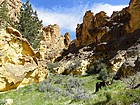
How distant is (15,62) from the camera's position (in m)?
25.6

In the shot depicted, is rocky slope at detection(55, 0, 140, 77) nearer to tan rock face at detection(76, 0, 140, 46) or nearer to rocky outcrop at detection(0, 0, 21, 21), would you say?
tan rock face at detection(76, 0, 140, 46)

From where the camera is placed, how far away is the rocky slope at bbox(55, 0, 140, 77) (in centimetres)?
4519

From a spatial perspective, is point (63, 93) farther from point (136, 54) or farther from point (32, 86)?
point (136, 54)

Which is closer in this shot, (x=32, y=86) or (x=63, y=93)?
(x=63, y=93)

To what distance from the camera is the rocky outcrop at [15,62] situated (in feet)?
77.6

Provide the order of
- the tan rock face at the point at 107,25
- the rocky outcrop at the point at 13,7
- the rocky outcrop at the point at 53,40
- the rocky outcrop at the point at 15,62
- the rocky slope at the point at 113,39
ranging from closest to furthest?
the rocky outcrop at the point at 15,62 < the rocky slope at the point at 113,39 < the tan rock face at the point at 107,25 < the rocky outcrop at the point at 13,7 < the rocky outcrop at the point at 53,40

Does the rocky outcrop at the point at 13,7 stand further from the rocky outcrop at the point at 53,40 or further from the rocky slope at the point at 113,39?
the rocky slope at the point at 113,39

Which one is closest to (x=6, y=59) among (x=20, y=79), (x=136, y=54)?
(x=20, y=79)

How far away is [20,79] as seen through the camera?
2484 cm

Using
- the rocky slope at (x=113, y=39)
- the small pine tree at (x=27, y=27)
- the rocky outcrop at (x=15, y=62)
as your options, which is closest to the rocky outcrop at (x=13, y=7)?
the rocky slope at (x=113, y=39)

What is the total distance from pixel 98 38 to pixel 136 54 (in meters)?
26.5

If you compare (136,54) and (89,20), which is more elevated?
(89,20)

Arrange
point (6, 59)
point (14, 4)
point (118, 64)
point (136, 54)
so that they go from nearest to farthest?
1. point (6, 59)
2. point (136, 54)
3. point (118, 64)
4. point (14, 4)

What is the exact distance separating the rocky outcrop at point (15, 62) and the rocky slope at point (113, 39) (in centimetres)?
1416
